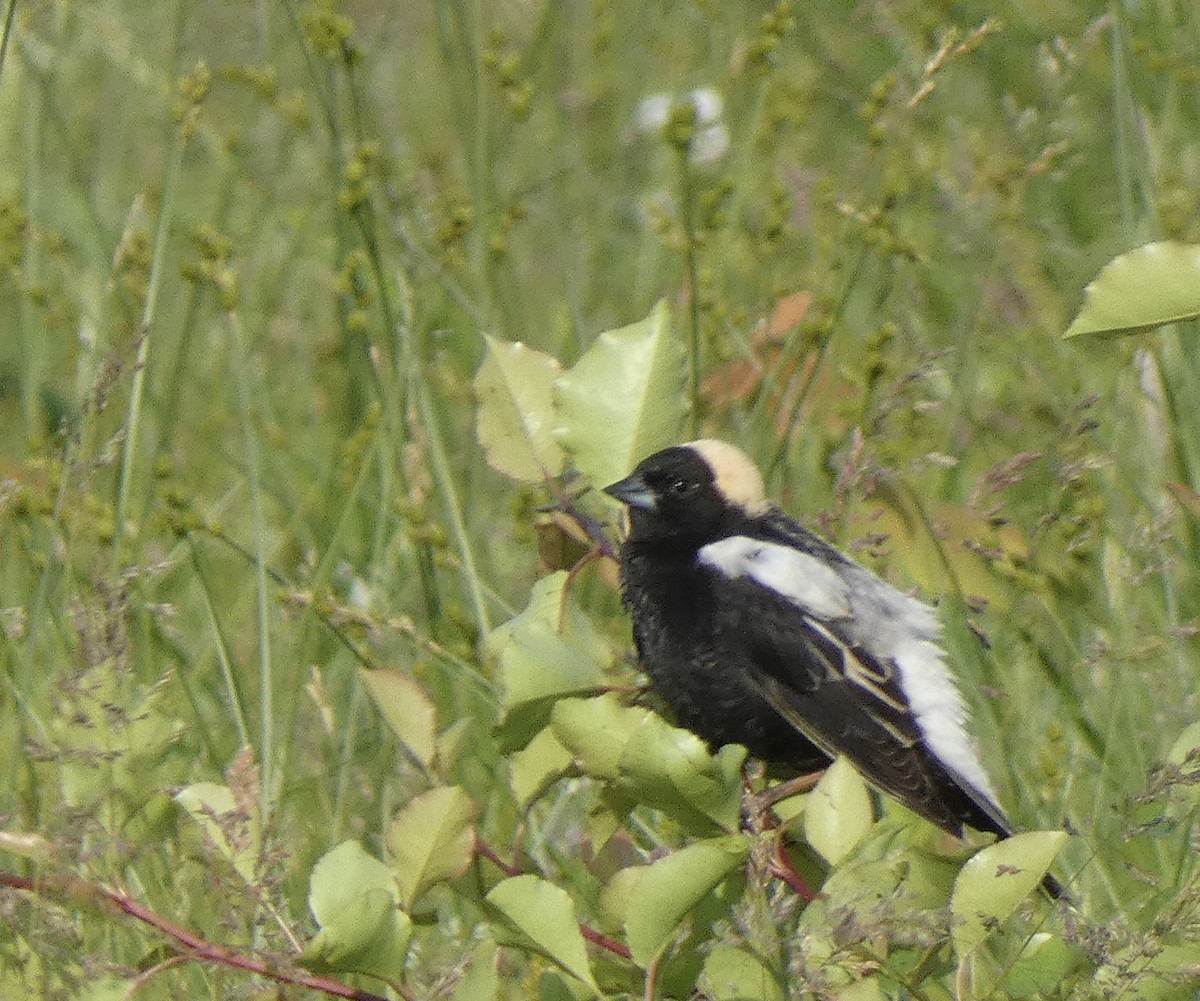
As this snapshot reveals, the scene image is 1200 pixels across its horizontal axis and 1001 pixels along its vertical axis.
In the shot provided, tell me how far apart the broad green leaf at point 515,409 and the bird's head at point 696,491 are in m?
0.64

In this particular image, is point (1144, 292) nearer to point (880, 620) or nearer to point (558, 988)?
point (558, 988)

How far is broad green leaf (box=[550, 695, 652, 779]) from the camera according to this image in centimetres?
175

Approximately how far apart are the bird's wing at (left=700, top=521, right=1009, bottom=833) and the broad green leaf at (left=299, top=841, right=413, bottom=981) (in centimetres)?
99

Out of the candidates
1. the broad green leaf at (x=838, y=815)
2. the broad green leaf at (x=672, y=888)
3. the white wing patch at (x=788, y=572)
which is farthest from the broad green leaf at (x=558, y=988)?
the white wing patch at (x=788, y=572)

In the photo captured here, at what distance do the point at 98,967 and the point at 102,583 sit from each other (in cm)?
47

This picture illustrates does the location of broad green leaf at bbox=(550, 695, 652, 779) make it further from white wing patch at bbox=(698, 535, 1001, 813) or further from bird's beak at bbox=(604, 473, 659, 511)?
white wing patch at bbox=(698, 535, 1001, 813)

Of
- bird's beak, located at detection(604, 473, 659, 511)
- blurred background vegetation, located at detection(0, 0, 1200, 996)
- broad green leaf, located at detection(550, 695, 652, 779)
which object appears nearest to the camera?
broad green leaf, located at detection(550, 695, 652, 779)

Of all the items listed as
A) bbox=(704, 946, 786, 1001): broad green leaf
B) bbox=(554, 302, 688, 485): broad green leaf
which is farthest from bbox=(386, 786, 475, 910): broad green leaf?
bbox=(554, 302, 688, 485): broad green leaf

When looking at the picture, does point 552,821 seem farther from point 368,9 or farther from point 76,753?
point 368,9

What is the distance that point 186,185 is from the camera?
18.2 feet

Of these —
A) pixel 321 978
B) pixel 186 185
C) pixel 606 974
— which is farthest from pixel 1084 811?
pixel 186 185

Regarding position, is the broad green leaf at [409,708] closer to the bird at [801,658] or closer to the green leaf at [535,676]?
the green leaf at [535,676]

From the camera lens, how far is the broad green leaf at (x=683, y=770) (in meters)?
1.67

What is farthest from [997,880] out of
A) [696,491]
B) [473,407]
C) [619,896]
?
[473,407]
